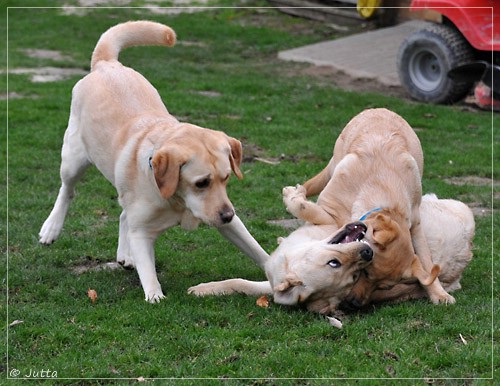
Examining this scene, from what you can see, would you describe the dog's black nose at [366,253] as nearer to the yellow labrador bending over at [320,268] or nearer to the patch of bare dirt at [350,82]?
the yellow labrador bending over at [320,268]

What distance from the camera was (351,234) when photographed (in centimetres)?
619

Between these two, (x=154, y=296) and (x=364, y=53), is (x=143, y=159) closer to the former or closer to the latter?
(x=154, y=296)

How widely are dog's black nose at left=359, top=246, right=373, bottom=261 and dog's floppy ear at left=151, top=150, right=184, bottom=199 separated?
4.29ft

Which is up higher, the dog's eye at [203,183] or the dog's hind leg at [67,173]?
the dog's eye at [203,183]

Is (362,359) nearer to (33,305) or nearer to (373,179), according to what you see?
(373,179)

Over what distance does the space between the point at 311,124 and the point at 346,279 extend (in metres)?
6.20

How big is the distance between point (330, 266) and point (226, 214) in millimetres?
781

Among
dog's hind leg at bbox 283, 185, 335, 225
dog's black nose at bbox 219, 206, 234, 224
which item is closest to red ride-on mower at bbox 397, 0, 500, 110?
dog's hind leg at bbox 283, 185, 335, 225

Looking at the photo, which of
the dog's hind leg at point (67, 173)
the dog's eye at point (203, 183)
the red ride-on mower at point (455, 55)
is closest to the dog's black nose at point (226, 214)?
the dog's eye at point (203, 183)

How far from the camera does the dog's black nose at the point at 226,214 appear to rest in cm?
616

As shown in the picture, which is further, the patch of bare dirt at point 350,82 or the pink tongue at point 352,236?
the patch of bare dirt at point 350,82

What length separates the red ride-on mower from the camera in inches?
482

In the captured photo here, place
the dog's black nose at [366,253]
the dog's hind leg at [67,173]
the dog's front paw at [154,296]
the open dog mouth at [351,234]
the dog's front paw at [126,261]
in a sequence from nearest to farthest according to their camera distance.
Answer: the dog's black nose at [366,253], the open dog mouth at [351,234], the dog's front paw at [154,296], the dog's front paw at [126,261], the dog's hind leg at [67,173]

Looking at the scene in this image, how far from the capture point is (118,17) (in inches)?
790
